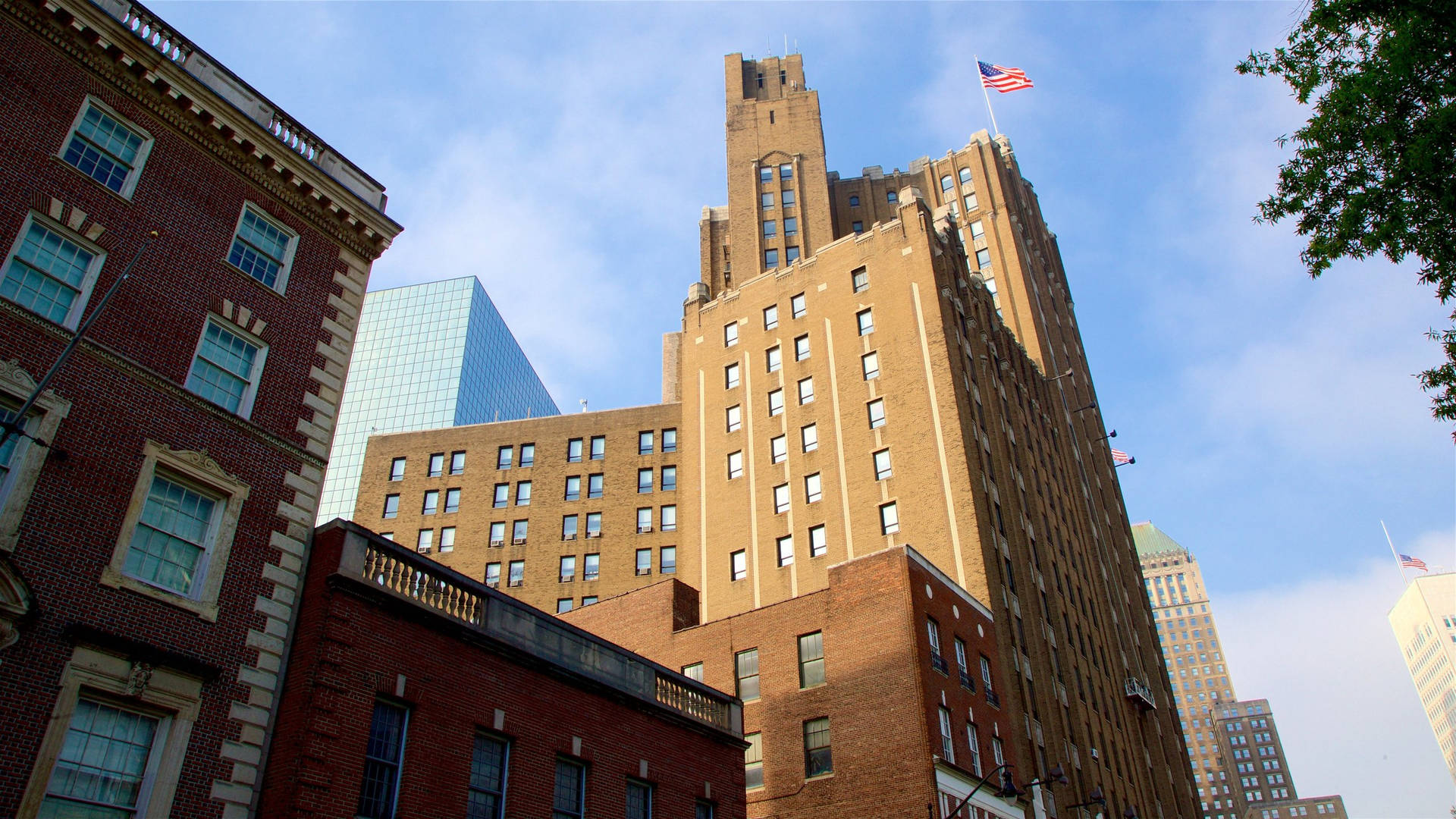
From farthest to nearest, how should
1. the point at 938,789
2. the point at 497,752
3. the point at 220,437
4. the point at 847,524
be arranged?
the point at 847,524
the point at 938,789
the point at 497,752
the point at 220,437

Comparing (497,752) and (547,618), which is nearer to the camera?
(497,752)

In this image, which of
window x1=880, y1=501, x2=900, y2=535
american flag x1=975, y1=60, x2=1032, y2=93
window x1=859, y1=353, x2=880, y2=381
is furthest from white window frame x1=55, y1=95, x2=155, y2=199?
american flag x1=975, y1=60, x2=1032, y2=93

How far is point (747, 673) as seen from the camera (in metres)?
39.5

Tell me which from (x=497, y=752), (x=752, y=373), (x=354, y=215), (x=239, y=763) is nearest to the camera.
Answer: (x=239, y=763)

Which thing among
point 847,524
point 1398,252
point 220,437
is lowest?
point 220,437

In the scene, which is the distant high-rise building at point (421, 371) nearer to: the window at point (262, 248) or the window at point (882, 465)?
the window at point (882, 465)

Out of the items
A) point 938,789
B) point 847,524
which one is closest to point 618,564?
point 847,524

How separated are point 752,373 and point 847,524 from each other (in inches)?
539

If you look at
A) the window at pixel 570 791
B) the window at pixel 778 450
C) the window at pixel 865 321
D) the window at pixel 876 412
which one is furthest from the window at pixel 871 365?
the window at pixel 570 791

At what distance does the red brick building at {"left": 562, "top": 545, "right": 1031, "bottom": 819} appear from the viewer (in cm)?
3431

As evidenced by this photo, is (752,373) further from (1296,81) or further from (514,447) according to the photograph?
(1296,81)

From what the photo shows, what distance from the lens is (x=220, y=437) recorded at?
19578mm

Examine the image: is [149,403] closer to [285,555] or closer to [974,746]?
[285,555]

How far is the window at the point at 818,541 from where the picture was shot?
51.6m
